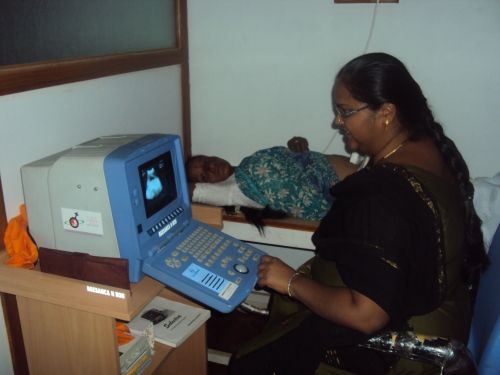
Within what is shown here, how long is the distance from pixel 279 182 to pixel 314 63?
630 mm

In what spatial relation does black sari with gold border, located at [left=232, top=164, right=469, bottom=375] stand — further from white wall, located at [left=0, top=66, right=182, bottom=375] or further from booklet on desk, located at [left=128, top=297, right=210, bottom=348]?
white wall, located at [left=0, top=66, right=182, bottom=375]

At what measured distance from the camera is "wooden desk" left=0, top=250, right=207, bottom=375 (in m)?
0.93

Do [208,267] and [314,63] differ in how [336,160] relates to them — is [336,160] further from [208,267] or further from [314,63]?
[208,267]

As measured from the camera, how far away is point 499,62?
6.14ft

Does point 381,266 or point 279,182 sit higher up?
point 381,266

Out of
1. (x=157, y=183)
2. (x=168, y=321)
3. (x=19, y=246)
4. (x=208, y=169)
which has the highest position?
(x=157, y=183)

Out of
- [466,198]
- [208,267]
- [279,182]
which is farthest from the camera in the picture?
[279,182]

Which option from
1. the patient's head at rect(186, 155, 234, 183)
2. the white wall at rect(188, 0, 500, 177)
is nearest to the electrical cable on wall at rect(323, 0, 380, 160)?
the white wall at rect(188, 0, 500, 177)

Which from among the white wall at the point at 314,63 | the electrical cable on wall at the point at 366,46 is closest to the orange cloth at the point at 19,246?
the white wall at the point at 314,63

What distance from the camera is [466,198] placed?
1181 millimetres

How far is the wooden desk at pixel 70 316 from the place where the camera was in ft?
3.05

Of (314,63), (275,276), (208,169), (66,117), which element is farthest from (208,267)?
(314,63)

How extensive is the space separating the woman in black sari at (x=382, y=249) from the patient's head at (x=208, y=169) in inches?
38.3

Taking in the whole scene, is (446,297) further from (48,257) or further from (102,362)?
(48,257)
